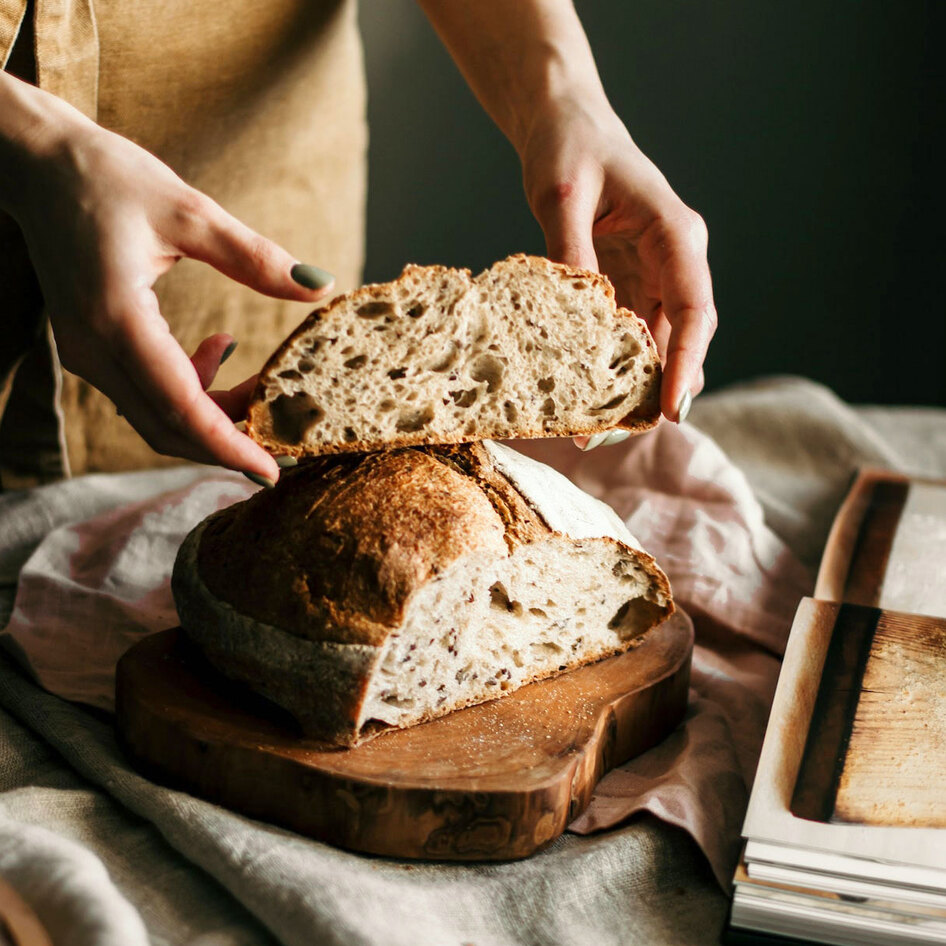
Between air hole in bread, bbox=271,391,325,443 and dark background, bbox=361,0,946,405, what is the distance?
9.19 feet

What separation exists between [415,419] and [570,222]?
0.42 m

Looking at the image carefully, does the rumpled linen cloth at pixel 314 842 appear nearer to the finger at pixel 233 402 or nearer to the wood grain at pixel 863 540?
the wood grain at pixel 863 540

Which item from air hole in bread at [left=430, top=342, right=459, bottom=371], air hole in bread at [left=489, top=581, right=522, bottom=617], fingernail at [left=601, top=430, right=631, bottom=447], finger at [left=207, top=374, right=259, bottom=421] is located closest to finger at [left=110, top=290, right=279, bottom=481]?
finger at [left=207, top=374, right=259, bottom=421]

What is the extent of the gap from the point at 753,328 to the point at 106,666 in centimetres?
318

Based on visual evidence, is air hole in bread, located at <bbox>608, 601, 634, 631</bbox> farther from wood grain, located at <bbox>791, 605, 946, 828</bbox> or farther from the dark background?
the dark background

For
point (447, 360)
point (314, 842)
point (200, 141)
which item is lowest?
point (314, 842)

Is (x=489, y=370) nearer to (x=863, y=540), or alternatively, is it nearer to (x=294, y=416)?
(x=294, y=416)

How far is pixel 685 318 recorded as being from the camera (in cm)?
153

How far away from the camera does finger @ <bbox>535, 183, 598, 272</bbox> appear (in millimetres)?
1591

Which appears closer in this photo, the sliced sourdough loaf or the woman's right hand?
the woman's right hand

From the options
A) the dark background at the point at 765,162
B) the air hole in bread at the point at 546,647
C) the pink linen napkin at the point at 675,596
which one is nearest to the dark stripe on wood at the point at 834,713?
the pink linen napkin at the point at 675,596

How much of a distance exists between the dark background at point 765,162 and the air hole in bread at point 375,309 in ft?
9.20

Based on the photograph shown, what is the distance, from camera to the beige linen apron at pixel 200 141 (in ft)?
6.23

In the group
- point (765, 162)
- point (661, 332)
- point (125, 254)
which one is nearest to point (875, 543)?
point (661, 332)
